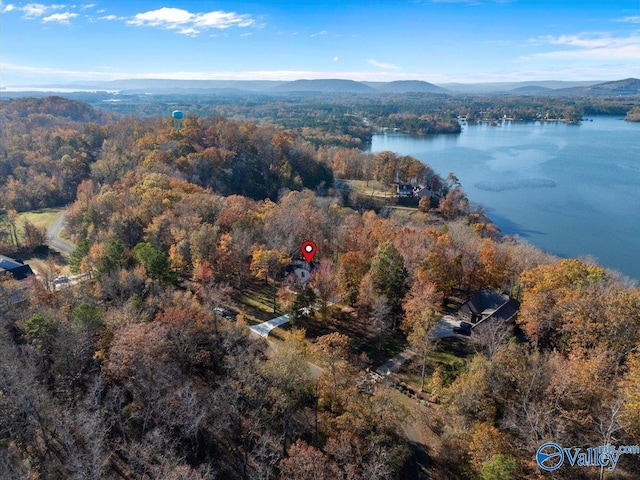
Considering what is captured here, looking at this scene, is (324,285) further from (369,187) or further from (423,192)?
(369,187)

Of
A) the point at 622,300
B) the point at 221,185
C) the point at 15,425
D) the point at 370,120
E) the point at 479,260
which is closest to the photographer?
the point at 15,425

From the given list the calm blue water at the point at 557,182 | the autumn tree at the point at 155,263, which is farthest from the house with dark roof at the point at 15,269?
the calm blue water at the point at 557,182

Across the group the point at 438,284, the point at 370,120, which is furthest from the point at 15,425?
the point at 370,120

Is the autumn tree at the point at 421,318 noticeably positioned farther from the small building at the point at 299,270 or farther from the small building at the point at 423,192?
the small building at the point at 423,192

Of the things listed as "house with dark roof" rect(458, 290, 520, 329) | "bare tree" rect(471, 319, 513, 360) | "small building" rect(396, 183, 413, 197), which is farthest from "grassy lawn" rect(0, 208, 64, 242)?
"small building" rect(396, 183, 413, 197)

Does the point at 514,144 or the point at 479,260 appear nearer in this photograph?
the point at 479,260

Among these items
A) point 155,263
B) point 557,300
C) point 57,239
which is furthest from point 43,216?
point 557,300

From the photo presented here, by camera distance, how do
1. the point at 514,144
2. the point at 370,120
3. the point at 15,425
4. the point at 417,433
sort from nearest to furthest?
the point at 15,425
the point at 417,433
the point at 514,144
the point at 370,120

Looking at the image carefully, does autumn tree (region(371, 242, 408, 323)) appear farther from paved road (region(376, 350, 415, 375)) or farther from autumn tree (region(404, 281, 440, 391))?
paved road (region(376, 350, 415, 375))

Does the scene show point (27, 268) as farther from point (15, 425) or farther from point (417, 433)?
point (417, 433)
